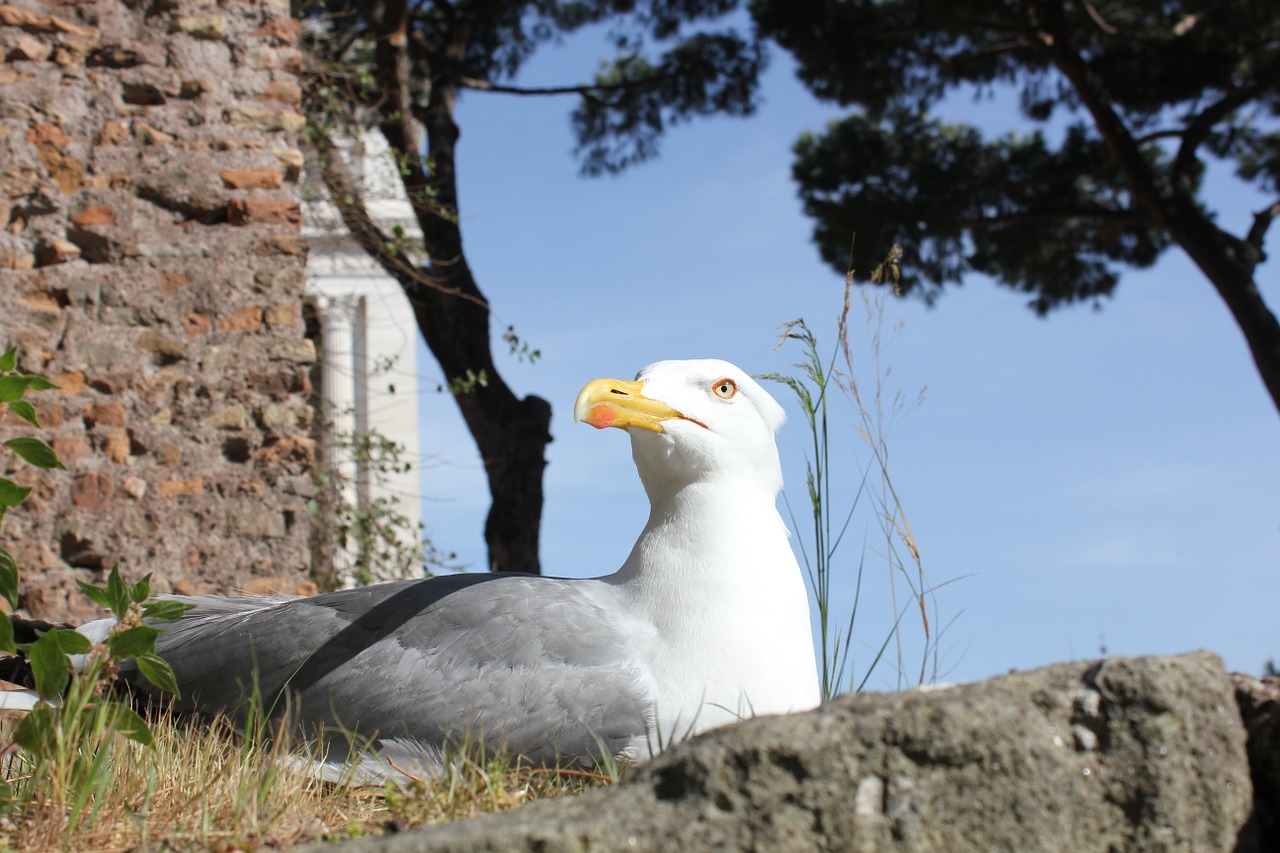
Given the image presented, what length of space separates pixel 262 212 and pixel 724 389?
3.20m

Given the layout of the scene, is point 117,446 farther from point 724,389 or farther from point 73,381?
point 724,389

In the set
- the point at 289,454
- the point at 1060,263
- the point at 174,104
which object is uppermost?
the point at 1060,263

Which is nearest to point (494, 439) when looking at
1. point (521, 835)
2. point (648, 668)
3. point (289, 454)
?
point (289, 454)

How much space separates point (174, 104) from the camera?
525cm

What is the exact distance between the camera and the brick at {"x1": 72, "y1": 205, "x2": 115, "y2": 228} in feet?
16.6

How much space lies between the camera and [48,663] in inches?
79.5

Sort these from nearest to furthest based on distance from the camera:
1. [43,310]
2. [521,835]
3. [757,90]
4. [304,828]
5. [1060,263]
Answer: [521,835]
[304,828]
[43,310]
[757,90]
[1060,263]

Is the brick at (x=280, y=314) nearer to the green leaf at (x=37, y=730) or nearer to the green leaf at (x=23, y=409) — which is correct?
the green leaf at (x=23, y=409)

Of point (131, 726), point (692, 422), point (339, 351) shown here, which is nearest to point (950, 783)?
Result: point (692, 422)

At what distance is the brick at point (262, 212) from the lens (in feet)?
17.0

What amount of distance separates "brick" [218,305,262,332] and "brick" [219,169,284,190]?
0.55 m

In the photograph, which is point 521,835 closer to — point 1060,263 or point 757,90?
point 757,90

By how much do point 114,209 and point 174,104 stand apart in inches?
21.8

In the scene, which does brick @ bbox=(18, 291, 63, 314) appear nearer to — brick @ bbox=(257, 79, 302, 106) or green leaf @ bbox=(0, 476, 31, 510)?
brick @ bbox=(257, 79, 302, 106)
